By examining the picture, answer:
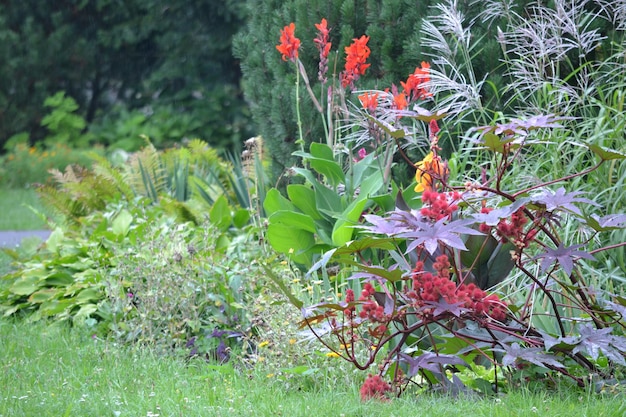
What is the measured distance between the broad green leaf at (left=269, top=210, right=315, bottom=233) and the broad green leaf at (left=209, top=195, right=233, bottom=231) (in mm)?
1292

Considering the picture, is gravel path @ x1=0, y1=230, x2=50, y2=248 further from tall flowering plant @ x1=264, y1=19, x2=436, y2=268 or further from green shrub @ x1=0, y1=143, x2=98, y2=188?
tall flowering plant @ x1=264, y1=19, x2=436, y2=268

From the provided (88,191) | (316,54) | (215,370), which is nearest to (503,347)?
(215,370)

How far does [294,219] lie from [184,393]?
1362mm

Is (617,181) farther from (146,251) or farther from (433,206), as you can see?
(146,251)

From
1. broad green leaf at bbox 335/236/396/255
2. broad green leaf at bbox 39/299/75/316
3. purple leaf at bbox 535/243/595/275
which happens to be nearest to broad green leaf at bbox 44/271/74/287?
broad green leaf at bbox 39/299/75/316

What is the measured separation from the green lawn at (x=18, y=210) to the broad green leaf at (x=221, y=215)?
3792mm

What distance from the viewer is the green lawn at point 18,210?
32.2 ft

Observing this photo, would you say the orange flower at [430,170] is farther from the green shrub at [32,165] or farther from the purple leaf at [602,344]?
the green shrub at [32,165]

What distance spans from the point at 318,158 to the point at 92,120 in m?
13.9

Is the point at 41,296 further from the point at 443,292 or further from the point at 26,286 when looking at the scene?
the point at 443,292

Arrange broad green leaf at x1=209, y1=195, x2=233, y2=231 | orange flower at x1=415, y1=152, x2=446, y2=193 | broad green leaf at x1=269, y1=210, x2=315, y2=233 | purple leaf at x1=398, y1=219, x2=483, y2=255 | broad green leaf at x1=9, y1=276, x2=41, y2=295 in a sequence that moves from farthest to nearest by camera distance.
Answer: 1. broad green leaf at x1=209, y1=195, x2=233, y2=231
2. broad green leaf at x1=9, y1=276, x2=41, y2=295
3. broad green leaf at x1=269, y1=210, x2=315, y2=233
4. orange flower at x1=415, y1=152, x2=446, y2=193
5. purple leaf at x1=398, y1=219, x2=483, y2=255

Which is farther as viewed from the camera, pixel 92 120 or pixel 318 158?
pixel 92 120

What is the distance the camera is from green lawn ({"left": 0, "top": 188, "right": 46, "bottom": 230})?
9828mm

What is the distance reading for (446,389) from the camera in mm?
2879
